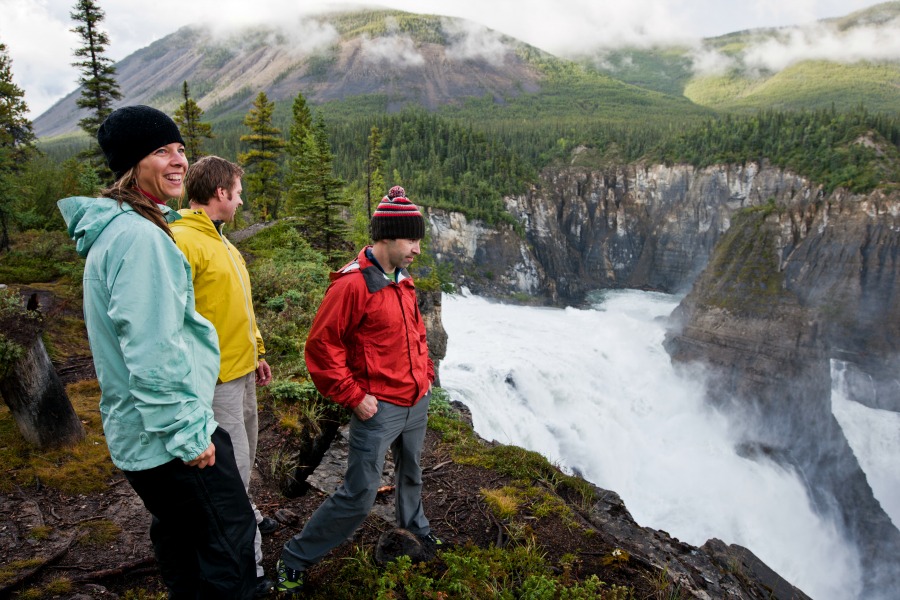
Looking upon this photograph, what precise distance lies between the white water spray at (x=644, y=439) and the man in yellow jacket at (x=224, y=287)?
46.4 ft

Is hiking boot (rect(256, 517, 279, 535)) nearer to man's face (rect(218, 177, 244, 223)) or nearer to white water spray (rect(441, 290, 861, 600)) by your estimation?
man's face (rect(218, 177, 244, 223))

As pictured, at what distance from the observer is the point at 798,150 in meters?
50.6

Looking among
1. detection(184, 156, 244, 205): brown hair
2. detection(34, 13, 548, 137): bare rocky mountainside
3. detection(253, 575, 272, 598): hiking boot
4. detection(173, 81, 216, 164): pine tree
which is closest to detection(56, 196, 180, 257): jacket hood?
detection(184, 156, 244, 205): brown hair

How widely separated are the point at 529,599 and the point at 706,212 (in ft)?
217

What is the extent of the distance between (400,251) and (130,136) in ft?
4.88

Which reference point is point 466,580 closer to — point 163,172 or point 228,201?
point 228,201

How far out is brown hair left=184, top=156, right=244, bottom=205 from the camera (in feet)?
9.39

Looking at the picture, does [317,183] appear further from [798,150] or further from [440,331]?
[798,150]

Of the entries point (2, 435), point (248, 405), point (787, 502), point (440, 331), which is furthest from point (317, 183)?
point (787, 502)

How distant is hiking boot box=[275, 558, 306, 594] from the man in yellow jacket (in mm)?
74

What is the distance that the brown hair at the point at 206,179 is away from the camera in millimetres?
2863

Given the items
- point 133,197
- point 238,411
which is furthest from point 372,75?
point 133,197

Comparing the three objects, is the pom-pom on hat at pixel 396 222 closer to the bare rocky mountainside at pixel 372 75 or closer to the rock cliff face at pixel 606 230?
the rock cliff face at pixel 606 230

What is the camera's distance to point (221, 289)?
2.69 meters
